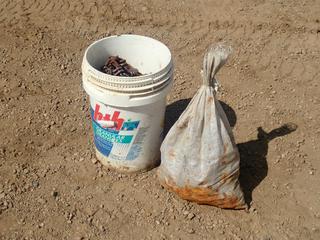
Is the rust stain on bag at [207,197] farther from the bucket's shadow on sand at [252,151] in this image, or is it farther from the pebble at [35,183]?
the pebble at [35,183]

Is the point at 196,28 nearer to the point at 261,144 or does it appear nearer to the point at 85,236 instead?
the point at 261,144

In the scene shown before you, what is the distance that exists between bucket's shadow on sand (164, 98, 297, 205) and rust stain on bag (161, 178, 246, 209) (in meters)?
0.15

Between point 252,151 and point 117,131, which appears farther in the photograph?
point 252,151

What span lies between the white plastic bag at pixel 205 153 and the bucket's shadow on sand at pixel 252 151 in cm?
24

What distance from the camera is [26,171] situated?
2891mm

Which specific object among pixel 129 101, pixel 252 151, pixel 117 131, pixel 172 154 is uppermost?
pixel 129 101

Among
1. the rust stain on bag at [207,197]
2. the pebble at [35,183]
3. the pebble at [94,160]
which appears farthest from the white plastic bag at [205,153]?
the pebble at [35,183]

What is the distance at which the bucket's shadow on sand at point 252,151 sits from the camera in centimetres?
286

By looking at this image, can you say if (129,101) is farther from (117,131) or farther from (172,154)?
(172,154)

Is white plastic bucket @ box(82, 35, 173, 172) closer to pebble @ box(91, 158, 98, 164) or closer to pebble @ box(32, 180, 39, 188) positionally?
pebble @ box(91, 158, 98, 164)

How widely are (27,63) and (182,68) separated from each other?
1.40 meters

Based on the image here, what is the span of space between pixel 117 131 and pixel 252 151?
1.05m

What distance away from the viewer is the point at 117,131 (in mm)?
2543

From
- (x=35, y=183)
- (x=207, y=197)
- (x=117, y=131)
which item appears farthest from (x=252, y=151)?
(x=35, y=183)
